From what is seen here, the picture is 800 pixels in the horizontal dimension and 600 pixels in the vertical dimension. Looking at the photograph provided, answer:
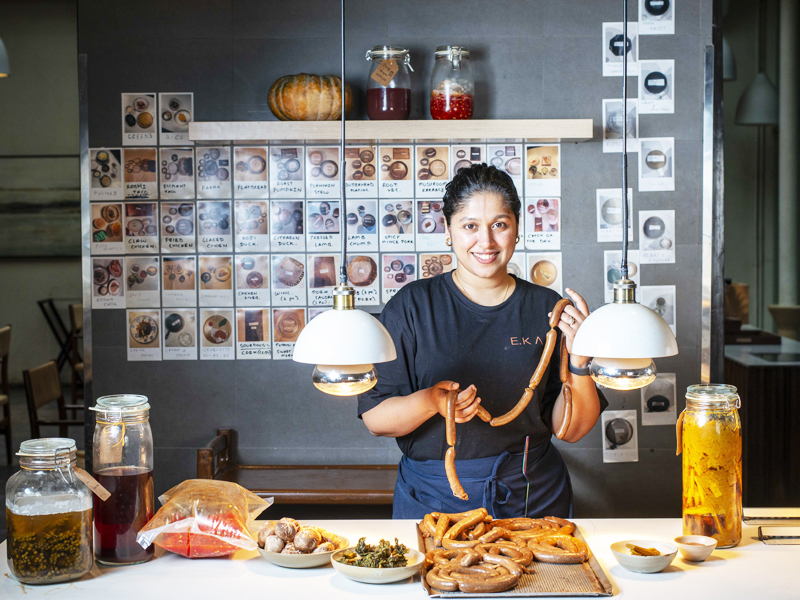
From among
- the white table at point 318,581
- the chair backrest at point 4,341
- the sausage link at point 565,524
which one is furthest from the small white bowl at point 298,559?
the chair backrest at point 4,341

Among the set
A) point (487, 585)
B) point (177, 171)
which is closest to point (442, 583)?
point (487, 585)

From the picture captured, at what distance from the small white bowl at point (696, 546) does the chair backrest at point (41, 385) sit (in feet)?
11.0

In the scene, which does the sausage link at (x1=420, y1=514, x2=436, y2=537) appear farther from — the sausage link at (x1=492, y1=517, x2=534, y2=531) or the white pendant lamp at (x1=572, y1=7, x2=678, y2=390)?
the white pendant lamp at (x1=572, y1=7, x2=678, y2=390)

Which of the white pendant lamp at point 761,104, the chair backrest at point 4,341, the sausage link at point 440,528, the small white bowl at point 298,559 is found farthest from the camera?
the white pendant lamp at point 761,104

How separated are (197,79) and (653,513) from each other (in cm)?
253

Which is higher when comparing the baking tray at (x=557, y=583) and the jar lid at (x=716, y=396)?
the jar lid at (x=716, y=396)

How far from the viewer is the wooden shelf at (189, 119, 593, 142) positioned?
271cm

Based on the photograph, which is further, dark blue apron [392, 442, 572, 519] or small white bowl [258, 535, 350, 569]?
dark blue apron [392, 442, 572, 519]

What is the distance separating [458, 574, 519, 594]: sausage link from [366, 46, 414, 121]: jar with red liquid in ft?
6.11

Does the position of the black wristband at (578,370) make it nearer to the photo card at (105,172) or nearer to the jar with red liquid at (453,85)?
the jar with red liquid at (453,85)

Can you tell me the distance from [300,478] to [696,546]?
1.67m

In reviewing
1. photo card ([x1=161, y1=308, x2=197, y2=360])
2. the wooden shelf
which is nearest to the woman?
the wooden shelf

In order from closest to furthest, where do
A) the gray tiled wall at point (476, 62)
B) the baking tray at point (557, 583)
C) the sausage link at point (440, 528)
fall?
the baking tray at point (557, 583)
the sausage link at point (440, 528)
the gray tiled wall at point (476, 62)

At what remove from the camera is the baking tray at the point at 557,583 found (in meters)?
1.39
